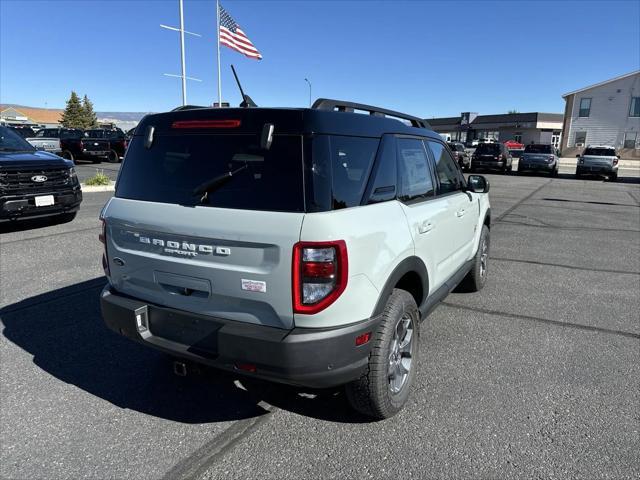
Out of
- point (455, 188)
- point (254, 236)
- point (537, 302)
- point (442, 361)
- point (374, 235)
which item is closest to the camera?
point (254, 236)

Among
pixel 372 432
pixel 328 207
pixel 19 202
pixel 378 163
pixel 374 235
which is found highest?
pixel 378 163

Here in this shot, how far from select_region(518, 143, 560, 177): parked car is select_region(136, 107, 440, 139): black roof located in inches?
1039

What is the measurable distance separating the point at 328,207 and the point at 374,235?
0.34 metres

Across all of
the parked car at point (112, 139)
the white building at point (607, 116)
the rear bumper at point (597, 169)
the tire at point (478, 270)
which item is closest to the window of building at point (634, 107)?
the white building at point (607, 116)

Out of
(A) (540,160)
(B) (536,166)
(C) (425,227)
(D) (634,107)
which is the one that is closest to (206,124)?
(C) (425,227)

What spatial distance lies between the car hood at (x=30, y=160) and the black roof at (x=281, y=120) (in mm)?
5647

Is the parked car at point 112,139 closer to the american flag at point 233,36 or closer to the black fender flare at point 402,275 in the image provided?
the american flag at point 233,36

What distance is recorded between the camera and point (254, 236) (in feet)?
7.50

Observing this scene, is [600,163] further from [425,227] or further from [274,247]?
[274,247]

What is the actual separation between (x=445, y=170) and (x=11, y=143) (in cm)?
782

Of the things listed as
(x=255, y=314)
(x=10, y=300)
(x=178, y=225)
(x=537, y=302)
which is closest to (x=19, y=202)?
(x=10, y=300)

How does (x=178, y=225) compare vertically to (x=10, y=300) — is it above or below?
above

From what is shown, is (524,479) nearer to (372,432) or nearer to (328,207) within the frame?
(372,432)

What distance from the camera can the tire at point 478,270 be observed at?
500cm
